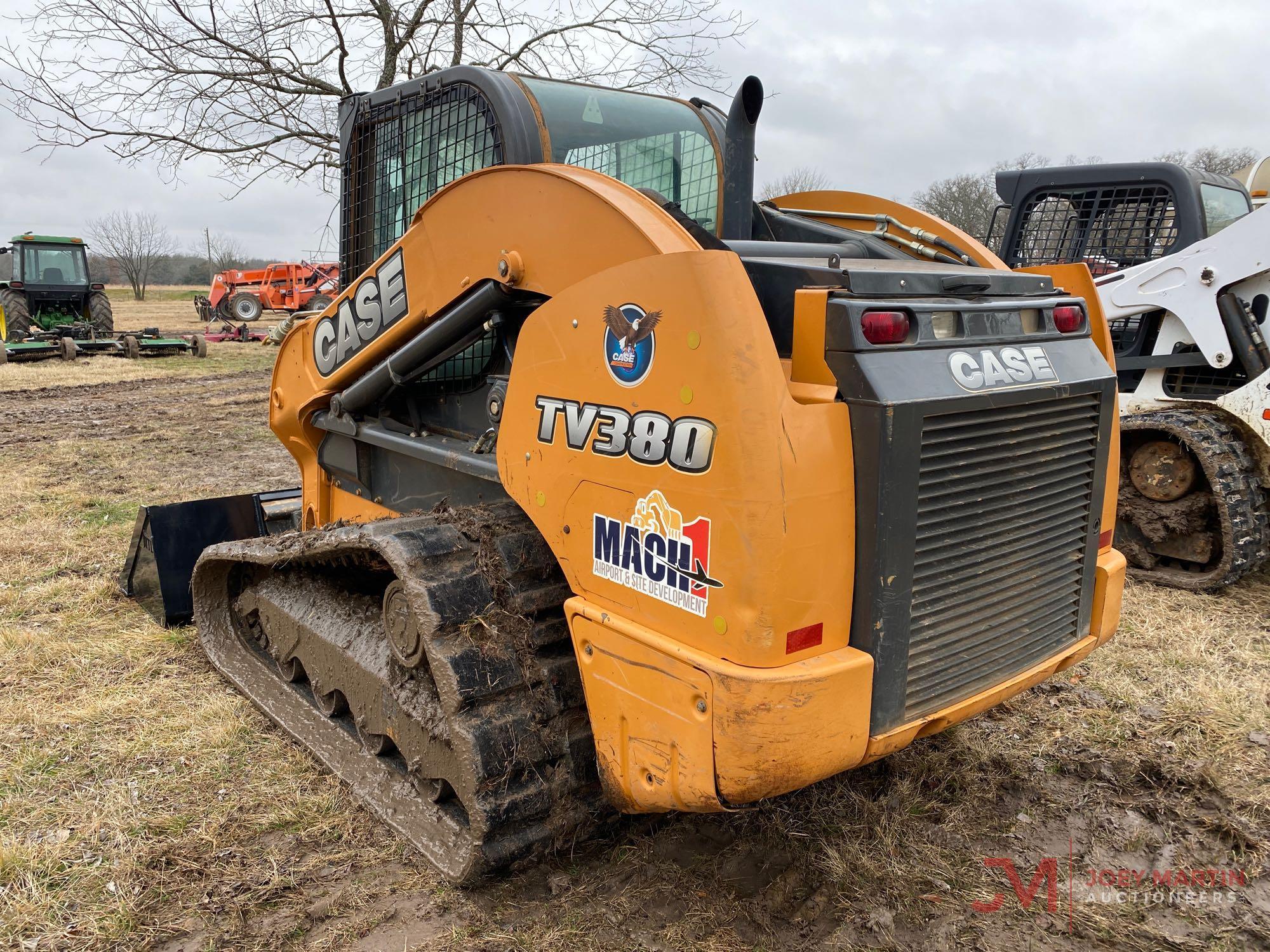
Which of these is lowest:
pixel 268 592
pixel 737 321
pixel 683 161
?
pixel 268 592

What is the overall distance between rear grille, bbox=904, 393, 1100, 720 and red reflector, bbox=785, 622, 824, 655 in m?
0.25

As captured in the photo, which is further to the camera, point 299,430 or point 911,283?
point 299,430

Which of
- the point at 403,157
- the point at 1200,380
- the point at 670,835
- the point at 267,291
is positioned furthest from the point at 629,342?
the point at 267,291

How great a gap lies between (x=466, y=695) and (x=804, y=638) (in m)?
0.88

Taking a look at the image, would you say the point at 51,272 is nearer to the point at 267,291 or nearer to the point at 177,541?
the point at 267,291

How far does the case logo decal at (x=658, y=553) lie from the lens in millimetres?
2031

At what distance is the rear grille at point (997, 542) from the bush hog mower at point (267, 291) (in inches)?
1076

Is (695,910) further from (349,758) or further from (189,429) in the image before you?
(189,429)

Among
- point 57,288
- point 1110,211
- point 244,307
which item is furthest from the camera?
point 244,307

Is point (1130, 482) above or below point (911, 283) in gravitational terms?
below

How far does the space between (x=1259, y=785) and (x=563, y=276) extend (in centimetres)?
284

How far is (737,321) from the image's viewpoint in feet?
6.43

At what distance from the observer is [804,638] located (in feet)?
6.65

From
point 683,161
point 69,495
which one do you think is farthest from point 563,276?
point 69,495
